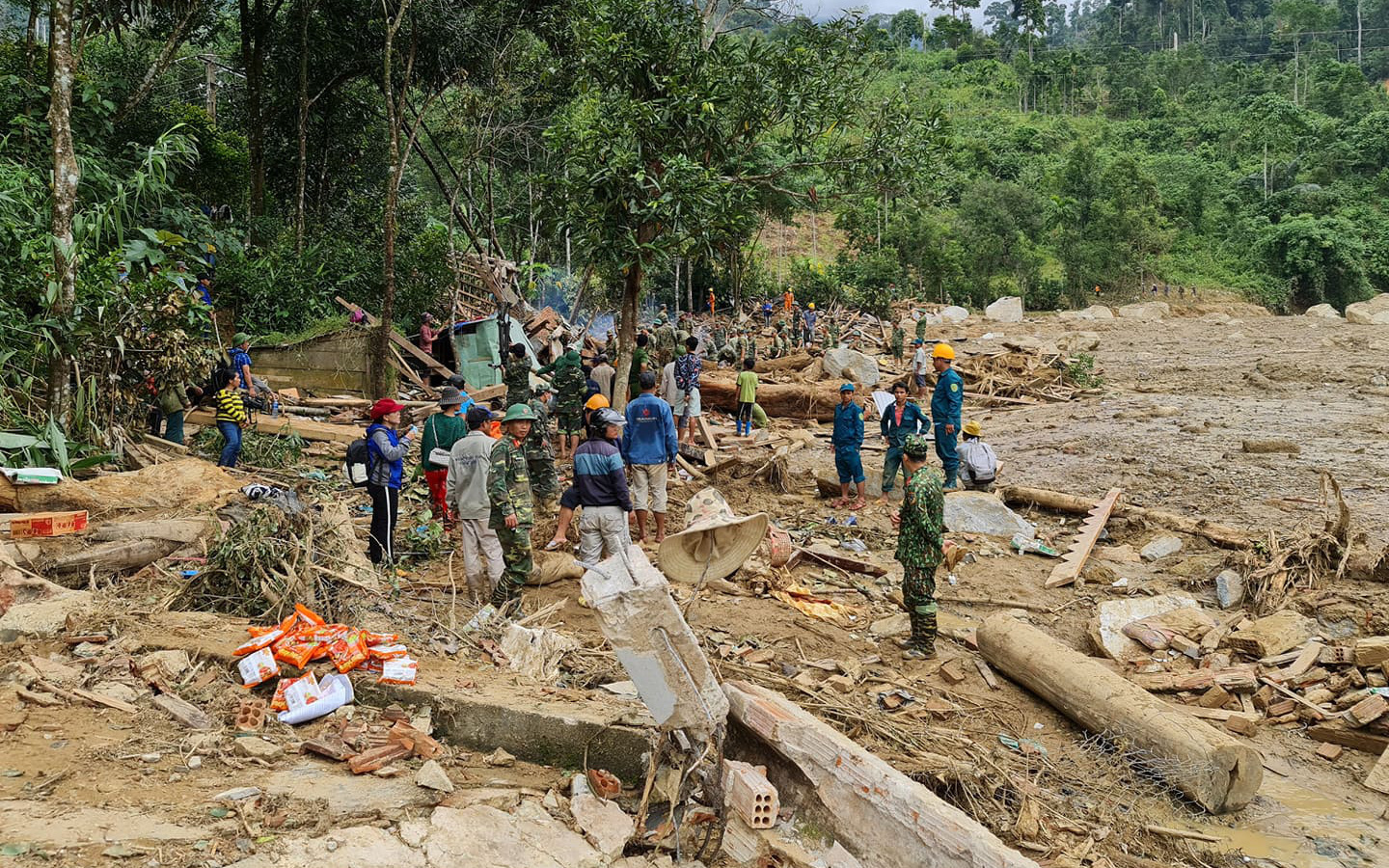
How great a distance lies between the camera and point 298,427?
11141 mm

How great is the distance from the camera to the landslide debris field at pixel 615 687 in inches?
149

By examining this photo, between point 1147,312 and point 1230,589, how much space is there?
30474mm

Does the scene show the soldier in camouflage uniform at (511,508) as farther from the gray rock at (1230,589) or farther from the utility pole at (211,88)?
the utility pole at (211,88)

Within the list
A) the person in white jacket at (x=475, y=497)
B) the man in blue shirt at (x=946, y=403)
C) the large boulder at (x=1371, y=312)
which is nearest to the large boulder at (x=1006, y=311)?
the large boulder at (x=1371, y=312)

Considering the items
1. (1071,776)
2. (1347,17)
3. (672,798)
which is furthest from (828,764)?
(1347,17)

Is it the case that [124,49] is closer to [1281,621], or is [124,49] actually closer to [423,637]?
[423,637]

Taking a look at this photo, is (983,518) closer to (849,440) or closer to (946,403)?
(946,403)

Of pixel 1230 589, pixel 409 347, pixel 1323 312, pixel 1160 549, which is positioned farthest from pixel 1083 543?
pixel 1323 312

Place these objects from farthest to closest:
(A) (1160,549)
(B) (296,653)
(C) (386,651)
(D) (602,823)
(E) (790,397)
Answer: (E) (790,397), (A) (1160,549), (C) (386,651), (B) (296,653), (D) (602,823)

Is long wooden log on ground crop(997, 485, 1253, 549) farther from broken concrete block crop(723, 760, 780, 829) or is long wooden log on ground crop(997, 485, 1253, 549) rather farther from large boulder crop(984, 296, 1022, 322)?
large boulder crop(984, 296, 1022, 322)

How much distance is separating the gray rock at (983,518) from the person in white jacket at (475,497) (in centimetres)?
516

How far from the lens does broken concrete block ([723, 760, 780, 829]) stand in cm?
Result: 412

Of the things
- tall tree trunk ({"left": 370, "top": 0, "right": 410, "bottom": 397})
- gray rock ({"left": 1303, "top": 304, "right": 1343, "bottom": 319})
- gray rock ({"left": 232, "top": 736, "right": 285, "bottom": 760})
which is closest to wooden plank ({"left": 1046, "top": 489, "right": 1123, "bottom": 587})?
gray rock ({"left": 232, "top": 736, "right": 285, "bottom": 760})

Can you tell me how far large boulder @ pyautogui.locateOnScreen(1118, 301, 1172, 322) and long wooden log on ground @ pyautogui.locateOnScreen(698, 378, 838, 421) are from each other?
75.3 feet
